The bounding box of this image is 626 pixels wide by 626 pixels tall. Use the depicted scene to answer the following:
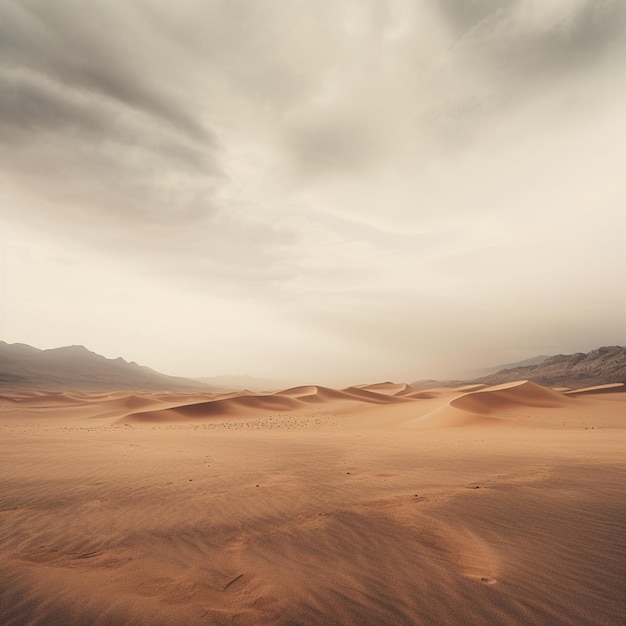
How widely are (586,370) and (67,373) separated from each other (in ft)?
372

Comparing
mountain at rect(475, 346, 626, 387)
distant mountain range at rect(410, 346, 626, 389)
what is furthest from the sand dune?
mountain at rect(475, 346, 626, 387)

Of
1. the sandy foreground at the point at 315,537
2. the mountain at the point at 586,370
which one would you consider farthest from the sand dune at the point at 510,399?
the mountain at the point at 586,370

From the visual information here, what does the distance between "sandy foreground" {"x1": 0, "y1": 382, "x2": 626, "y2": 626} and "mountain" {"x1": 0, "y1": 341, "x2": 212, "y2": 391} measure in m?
71.2

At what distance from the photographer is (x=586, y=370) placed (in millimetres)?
67562

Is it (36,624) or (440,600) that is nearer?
(36,624)

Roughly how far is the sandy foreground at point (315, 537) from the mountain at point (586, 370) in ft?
212

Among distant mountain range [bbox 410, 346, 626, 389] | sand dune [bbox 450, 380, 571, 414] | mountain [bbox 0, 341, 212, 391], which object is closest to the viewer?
sand dune [bbox 450, 380, 571, 414]

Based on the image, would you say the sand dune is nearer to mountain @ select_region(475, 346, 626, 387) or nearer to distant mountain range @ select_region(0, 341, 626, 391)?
distant mountain range @ select_region(0, 341, 626, 391)

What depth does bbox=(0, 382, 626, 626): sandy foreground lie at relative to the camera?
3.06 meters

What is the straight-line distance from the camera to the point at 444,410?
1966 centimetres

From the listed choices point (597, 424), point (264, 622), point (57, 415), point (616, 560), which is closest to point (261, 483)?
point (264, 622)

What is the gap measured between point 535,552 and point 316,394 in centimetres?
3138

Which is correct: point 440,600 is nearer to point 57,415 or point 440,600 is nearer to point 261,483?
point 261,483

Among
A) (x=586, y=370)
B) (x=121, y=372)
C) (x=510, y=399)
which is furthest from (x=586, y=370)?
(x=121, y=372)
